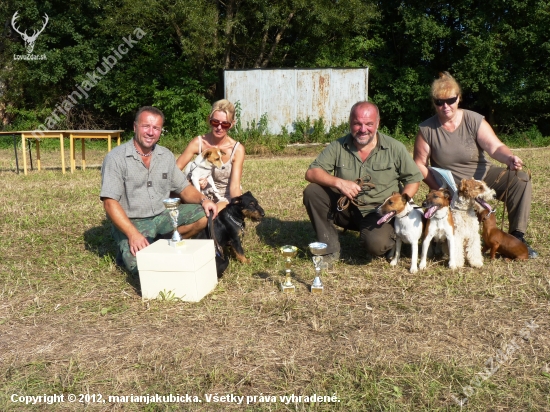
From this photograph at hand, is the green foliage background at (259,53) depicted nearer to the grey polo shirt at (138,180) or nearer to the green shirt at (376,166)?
the green shirt at (376,166)

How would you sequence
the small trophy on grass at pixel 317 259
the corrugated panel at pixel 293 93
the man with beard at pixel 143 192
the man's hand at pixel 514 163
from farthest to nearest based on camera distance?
the corrugated panel at pixel 293 93 < the man's hand at pixel 514 163 < the man with beard at pixel 143 192 < the small trophy on grass at pixel 317 259

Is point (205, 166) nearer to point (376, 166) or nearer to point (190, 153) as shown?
point (190, 153)

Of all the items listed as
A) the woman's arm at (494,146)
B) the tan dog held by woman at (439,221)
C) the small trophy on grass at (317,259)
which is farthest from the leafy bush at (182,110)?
the small trophy on grass at (317,259)

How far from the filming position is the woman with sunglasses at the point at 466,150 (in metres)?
4.47

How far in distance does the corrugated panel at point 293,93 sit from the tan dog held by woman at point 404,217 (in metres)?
11.5

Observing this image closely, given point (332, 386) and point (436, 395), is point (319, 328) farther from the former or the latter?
point (436, 395)

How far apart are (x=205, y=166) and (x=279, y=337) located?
2.44 metres

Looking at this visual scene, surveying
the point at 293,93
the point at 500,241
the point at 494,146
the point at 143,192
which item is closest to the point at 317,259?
the point at 143,192

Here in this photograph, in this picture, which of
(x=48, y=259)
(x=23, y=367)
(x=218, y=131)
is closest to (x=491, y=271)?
(x=218, y=131)

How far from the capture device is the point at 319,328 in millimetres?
3100

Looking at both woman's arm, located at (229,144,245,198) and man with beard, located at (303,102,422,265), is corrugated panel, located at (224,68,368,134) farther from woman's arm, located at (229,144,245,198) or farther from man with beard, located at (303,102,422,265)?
man with beard, located at (303,102,422,265)

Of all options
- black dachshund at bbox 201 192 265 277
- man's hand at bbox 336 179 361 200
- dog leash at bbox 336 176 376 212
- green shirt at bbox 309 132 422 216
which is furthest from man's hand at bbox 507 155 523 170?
black dachshund at bbox 201 192 265 277

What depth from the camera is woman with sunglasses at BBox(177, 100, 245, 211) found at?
4.89m

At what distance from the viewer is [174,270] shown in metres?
3.48
